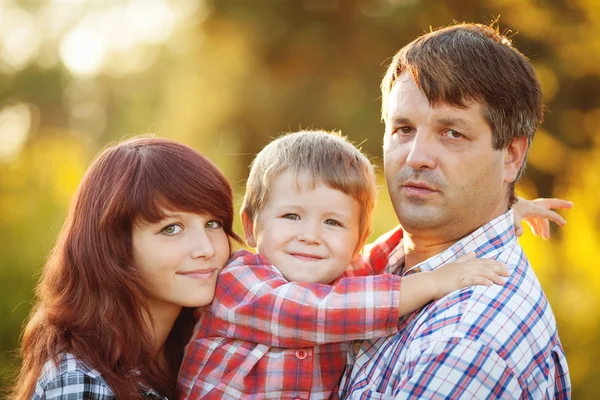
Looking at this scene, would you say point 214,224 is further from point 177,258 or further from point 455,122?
point 455,122

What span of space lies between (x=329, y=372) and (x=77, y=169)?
4190 millimetres

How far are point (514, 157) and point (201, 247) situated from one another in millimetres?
A: 1385

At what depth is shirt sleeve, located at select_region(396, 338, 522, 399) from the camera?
2297mm

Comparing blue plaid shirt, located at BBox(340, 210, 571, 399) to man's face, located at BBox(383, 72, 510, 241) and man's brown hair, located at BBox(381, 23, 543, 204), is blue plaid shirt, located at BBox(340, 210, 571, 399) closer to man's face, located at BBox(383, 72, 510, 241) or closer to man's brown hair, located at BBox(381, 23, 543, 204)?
man's face, located at BBox(383, 72, 510, 241)

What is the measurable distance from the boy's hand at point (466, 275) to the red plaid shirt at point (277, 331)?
17cm

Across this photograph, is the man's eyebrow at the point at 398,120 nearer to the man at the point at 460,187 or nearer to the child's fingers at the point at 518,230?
the man at the point at 460,187


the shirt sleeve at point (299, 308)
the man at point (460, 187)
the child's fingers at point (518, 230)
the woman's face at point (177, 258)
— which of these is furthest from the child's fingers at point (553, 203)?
the woman's face at point (177, 258)

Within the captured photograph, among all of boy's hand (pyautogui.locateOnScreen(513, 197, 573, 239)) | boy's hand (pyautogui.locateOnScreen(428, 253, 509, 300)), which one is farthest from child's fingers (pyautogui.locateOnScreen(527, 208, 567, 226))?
boy's hand (pyautogui.locateOnScreen(428, 253, 509, 300))

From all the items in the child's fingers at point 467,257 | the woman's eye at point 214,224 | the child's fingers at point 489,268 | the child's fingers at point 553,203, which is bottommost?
the child's fingers at point 489,268

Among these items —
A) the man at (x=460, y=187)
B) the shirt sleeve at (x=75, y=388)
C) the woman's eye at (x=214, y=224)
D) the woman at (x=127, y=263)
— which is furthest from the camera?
the woman's eye at (x=214, y=224)

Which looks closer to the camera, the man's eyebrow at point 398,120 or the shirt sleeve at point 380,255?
the man's eyebrow at point 398,120

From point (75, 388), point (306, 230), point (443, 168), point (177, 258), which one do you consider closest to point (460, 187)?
point (443, 168)

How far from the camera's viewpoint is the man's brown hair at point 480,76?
2818mm

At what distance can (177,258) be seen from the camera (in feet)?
9.37
